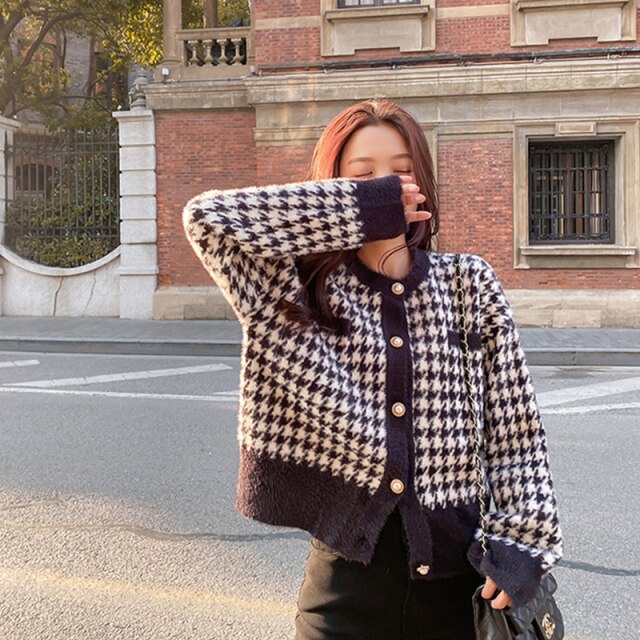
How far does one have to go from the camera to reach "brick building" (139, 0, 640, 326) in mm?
13203

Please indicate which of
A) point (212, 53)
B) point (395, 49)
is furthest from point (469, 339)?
point (212, 53)

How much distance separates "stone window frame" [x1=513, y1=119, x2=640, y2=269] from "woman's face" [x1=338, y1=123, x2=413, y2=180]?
12565 millimetres

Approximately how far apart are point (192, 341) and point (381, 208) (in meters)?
10.4

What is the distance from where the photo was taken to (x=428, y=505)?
1.48 metres

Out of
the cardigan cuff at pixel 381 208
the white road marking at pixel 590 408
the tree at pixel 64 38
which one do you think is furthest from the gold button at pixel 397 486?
the tree at pixel 64 38

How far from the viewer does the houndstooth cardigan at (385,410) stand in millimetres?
1388

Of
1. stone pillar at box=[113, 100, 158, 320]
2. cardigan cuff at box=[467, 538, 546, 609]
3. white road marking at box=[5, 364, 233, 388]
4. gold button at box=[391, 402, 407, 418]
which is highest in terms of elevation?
stone pillar at box=[113, 100, 158, 320]

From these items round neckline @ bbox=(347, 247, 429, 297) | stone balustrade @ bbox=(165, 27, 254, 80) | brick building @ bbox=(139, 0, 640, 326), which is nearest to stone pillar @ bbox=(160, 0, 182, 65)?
stone balustrade @ bbox=(165, 27, 254, 80)

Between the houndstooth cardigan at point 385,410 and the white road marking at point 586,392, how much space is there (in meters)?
6.14

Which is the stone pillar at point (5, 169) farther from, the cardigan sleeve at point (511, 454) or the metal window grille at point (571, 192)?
the cardigan sleeve at point (511, 454)

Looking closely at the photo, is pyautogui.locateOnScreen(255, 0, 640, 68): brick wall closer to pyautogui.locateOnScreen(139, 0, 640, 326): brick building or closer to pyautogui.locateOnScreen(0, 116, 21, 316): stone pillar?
pyautogui.locateOnScreen(139, 0, 640, 326): brick building

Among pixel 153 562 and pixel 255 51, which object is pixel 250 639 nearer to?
pixel 153 562

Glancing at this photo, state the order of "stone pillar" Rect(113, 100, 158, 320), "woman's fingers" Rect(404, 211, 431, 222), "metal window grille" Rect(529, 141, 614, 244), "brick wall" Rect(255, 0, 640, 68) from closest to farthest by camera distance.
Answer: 1. "woman's fingers" Rect(404, 211, 431, 222)
2. "brick wall" Rect(255, 0, 640, 68)
3. "metal window grille" Rect(529, 141, 614, 244)
4. "stone pillar" Rect(113, 100, 158, 320)

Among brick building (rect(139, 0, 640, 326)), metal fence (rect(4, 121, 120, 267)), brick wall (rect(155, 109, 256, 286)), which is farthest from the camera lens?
metal fence (rect(4, 121, 120, 267))
